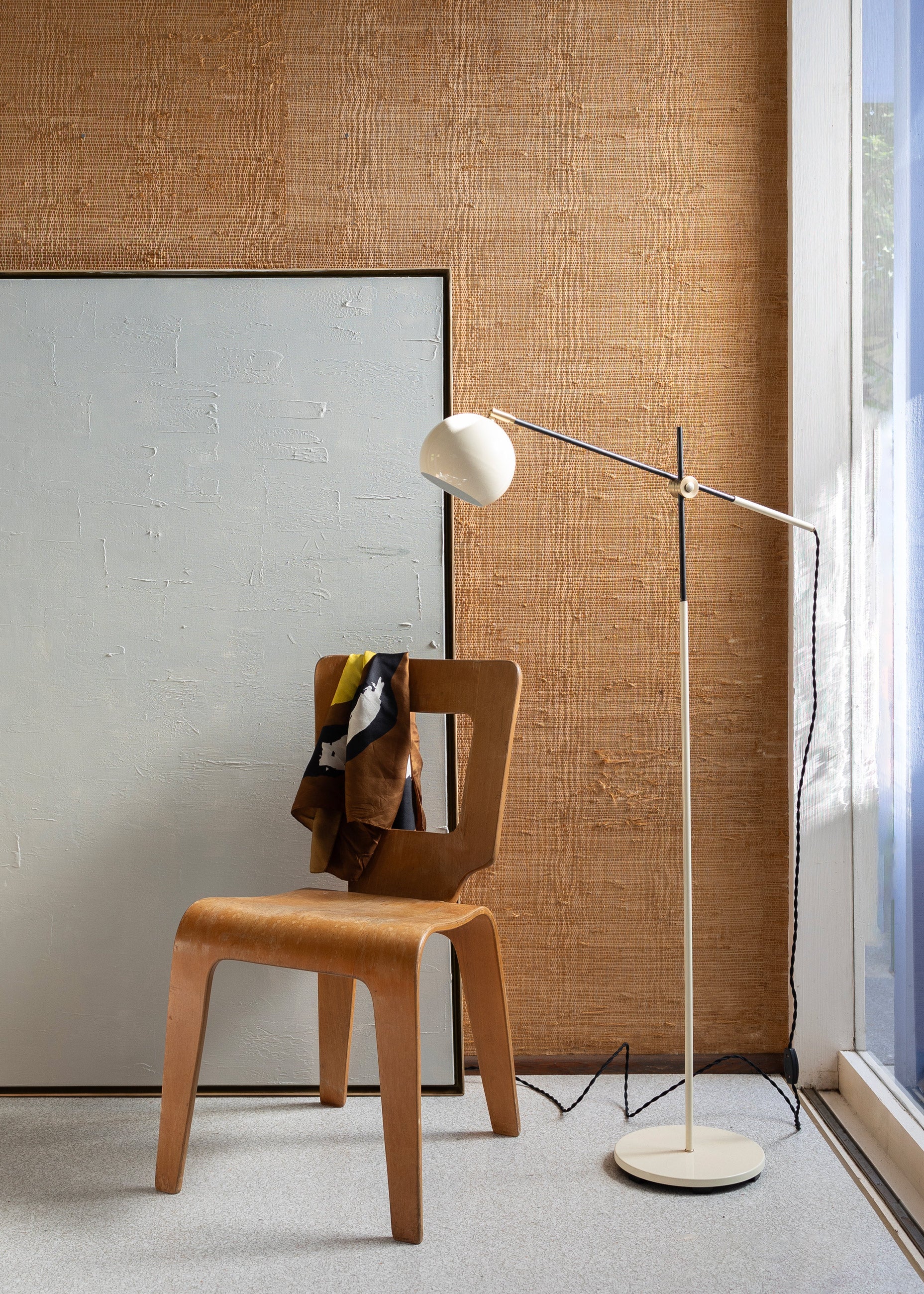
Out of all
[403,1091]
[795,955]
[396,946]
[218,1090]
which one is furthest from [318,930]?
[795,955]

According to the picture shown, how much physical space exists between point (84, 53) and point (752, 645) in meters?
1.99

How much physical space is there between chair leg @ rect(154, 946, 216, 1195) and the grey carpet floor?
0.07 metres

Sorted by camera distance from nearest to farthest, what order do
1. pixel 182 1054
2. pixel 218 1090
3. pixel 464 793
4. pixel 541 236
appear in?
pixel 182 1054 → pixel 464 793 → pixel 218 1090 → pixel 541 236

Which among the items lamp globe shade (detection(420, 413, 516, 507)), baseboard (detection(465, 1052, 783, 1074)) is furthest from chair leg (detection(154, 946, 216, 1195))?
lamp globe shade (detection(420, 413, 516, 507))

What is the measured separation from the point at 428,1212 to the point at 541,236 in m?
1.96

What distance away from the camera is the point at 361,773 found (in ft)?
6.52

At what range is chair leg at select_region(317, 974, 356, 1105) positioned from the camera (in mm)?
2088

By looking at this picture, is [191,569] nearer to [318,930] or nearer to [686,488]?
[318,930]

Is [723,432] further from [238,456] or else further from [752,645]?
[238,456]

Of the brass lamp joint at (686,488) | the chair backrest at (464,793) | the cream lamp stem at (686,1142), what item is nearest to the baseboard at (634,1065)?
the cream lamp stem at (686,1142)

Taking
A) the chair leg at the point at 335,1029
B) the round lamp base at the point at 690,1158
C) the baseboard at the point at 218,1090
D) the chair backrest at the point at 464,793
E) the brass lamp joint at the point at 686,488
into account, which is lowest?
the baseboard at the point at 218,1090

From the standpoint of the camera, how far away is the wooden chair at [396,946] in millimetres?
1606

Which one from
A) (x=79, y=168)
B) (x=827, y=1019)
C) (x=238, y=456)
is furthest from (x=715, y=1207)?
(x=79, y=168)

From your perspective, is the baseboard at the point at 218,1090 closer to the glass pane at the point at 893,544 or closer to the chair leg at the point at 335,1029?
the chair leg at the point at 335,1029
